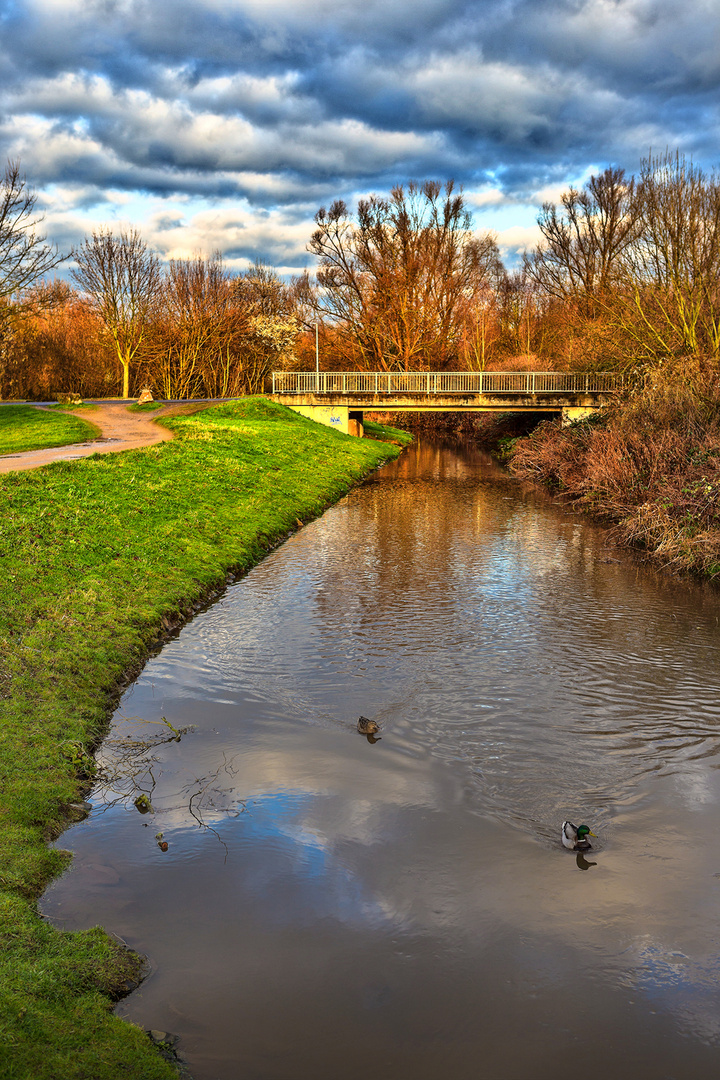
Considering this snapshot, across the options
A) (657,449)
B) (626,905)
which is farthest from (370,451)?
(626,905)

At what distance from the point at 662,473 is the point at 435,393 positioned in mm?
26481

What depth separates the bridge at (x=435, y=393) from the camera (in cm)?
4525

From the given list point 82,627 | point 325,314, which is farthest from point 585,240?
point 82,627

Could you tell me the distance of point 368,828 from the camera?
24.8 ft

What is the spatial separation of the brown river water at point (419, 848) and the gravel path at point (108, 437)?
1129 cm

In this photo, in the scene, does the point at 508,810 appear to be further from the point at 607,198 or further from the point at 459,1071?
the point at 607,198

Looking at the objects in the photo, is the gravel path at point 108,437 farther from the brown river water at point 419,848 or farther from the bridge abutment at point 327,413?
the brown river water at point 419,848

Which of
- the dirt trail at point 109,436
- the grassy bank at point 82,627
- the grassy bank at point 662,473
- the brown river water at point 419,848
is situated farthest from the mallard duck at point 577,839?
the dirt trail at point 109,436

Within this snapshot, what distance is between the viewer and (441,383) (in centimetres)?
4853

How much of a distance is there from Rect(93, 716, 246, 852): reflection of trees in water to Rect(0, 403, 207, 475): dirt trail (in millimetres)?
11627

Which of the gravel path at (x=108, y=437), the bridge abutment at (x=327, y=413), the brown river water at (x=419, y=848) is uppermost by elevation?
the bridge abutment at (x=327, y=413)

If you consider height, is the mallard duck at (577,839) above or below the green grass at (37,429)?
below

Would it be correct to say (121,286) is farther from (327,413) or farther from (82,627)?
(82,627)

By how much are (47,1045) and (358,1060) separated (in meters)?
1.80
